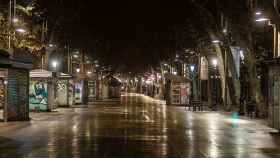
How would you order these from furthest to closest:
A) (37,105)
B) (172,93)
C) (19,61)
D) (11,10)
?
(172,93)
(37,105)
(11,10)
(19,61)

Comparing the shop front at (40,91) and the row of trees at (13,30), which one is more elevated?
the row of trees at (13,30)

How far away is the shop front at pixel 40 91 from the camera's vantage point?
149ft

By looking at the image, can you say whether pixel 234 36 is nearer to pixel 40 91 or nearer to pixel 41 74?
pixel 41 74

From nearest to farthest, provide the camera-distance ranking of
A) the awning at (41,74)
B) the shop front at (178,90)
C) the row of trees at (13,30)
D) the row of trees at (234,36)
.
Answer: the row of trees at (13,30) < the row of trees at (234,36) < the awning at (41,74) < the shop front at (178,90)

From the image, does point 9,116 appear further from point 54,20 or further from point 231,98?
point 231,98

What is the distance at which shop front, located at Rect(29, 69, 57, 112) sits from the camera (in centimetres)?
4539

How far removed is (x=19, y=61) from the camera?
3212cm

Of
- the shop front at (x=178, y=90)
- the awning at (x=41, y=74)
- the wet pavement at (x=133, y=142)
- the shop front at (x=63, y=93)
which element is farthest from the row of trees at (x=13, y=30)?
the shop front at (x=178, y=90)

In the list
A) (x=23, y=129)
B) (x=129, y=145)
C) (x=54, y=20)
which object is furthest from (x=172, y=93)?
(x=129, y=145)

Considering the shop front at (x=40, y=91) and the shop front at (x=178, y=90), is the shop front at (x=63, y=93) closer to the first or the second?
the shop front at (x=40, y=91)

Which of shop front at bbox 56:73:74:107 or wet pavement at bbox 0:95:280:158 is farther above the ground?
shop front at bbox 56:73:74:107

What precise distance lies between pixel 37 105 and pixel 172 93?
25.5 metres

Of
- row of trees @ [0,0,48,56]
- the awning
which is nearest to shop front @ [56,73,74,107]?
the awning

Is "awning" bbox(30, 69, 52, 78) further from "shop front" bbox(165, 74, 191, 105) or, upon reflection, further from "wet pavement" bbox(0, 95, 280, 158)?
"shop front" bbox(165, 74, 191, 105)
